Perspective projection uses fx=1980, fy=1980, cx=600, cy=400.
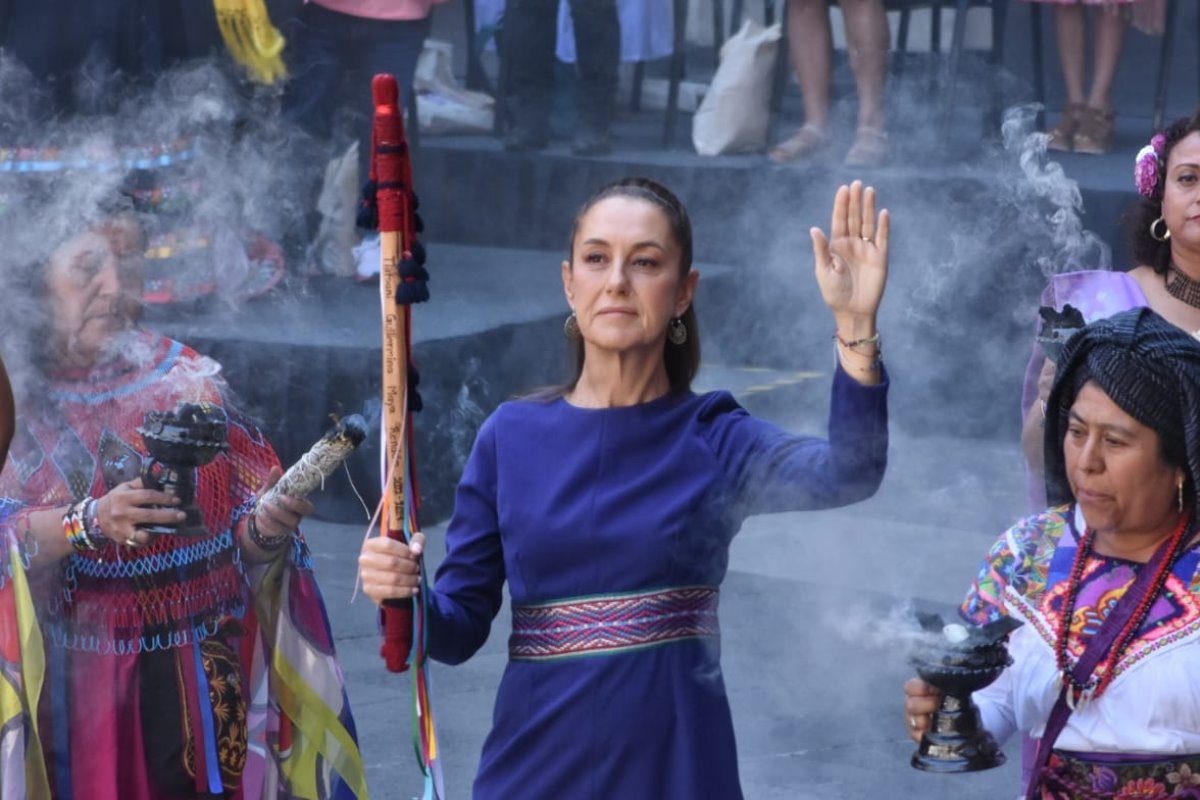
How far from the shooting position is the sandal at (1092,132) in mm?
8031

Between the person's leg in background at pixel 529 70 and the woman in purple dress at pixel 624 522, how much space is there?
5.72 m

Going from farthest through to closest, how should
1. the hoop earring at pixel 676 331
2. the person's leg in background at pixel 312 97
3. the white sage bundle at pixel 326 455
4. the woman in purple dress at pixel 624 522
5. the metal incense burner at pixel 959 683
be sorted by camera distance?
the person's leg in background at pixel 312 97, the white sage bundle at pixel 326 455, the hoop earring at pixel 676 331, the woman in purple dress at pixel 624 522, the metal incense burner at pixel 959 683

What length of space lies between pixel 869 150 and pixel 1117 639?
17.0 feet

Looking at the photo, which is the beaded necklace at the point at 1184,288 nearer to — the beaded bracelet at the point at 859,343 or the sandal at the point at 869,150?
the beaded bracelet at the point at 859,343

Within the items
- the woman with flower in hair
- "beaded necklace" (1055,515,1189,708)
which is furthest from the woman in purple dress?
the woman with flower in hair

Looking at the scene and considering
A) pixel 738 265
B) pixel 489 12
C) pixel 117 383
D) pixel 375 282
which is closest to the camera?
pixel 117 383

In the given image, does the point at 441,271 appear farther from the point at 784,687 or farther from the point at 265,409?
the point at 784,687

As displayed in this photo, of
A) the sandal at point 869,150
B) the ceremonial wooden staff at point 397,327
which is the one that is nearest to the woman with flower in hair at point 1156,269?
the ceremonial wooden staff at point 397,327

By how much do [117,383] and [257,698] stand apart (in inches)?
26.3

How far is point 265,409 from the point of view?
683 cm

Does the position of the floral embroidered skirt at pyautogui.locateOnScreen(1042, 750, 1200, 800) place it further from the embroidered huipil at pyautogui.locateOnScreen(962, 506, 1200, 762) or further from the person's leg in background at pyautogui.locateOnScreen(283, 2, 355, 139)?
the person's leg in background at pyautogui.locateOnScreen(283, 2, 355, 139)

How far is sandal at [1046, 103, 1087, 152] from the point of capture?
804cm

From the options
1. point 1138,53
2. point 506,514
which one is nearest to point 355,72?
point 1138,53

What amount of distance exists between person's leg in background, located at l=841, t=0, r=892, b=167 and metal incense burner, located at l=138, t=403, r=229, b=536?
475 centimetres
